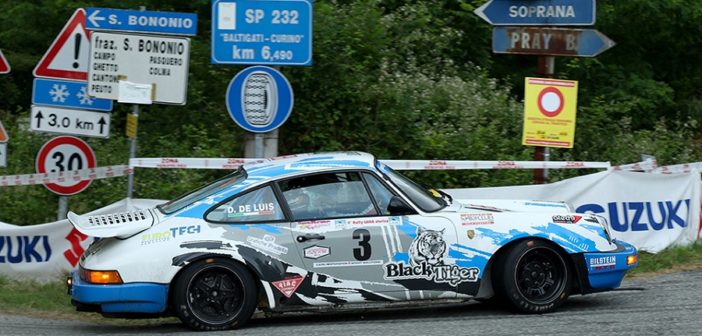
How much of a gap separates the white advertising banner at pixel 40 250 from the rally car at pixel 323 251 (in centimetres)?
249

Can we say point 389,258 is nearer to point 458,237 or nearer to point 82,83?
point 458,237

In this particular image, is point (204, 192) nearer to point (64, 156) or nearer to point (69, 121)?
point (69, 121)

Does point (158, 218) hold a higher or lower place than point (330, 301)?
higher

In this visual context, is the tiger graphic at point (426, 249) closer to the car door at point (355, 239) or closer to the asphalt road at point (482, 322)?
the car door at point (355, 239)

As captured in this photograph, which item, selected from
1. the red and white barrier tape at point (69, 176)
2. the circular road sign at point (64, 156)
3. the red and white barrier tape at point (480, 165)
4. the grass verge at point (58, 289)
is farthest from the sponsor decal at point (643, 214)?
the circular road sign at point (64, 156)

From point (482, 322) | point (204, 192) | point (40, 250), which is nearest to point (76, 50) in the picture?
point (40, 250)

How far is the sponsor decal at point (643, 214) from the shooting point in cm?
1260

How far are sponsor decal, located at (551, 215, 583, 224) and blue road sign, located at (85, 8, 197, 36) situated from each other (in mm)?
4828

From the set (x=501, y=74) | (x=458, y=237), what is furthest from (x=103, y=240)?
(x=501, y=74)

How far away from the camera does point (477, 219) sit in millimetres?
9195

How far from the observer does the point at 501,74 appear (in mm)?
20078

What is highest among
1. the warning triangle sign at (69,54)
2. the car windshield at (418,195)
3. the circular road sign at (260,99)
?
the warning triangle sign at (69,54)

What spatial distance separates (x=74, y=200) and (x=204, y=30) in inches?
197

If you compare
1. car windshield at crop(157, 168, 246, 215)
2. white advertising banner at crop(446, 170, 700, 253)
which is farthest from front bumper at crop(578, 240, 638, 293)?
white advertising banner at crop(446, 170, 700, 253)
